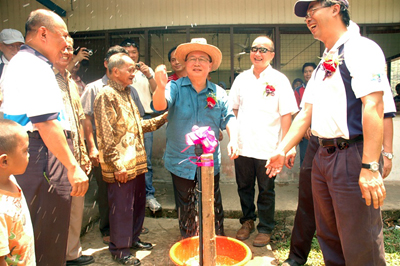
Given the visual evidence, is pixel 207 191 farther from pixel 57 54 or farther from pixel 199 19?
pixel 199 19

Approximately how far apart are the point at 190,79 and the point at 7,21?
15.1 ft

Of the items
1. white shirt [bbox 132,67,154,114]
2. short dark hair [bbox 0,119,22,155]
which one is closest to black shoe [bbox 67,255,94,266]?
short dark hair [bbox 0,119,22,155]

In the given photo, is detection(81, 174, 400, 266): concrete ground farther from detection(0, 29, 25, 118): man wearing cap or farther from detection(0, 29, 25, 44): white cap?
detection(0, 29, 25, 44): white cap

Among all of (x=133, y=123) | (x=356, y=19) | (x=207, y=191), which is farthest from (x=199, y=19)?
(x=207, y=191)

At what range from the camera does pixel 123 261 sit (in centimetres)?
330

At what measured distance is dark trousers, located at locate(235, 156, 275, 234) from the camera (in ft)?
12.6

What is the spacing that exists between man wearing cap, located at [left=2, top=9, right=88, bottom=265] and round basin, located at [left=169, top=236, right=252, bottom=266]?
76 cm

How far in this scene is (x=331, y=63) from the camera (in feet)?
7.80

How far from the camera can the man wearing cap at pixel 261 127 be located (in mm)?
3855

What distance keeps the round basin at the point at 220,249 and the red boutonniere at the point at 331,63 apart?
1346 mm

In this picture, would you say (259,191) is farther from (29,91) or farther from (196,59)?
(29,91)

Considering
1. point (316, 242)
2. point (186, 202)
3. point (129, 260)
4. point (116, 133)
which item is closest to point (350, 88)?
point (186, 202)

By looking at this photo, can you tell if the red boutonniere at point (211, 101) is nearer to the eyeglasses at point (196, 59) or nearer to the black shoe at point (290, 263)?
the eyeglasses at point (196, 59)

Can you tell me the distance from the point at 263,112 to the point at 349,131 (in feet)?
5.44
